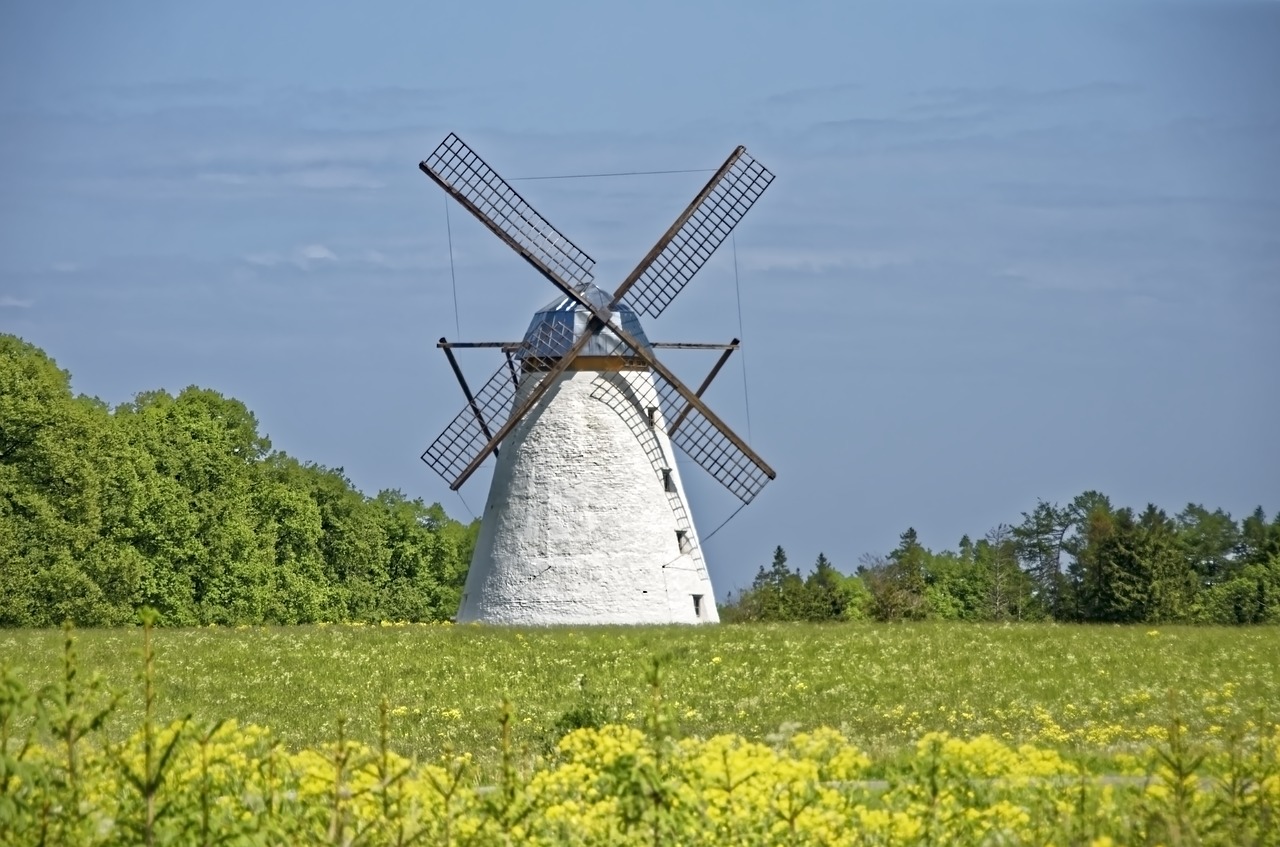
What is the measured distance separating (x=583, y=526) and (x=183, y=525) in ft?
93.0

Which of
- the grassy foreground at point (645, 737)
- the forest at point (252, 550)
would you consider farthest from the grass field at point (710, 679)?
the forest at point (252, 550)

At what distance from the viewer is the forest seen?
5447 centimetres

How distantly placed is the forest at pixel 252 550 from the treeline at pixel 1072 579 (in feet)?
0.48

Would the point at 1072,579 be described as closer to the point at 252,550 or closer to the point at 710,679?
the point at 252,550

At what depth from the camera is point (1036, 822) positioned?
1191 cm

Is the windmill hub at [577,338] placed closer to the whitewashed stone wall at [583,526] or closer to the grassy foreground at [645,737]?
the whitewashed stone wall at [583,526]

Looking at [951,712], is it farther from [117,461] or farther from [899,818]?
[117,461]

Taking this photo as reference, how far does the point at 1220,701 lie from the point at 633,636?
39.1 ft

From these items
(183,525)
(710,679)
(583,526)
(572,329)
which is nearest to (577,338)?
(572,329)

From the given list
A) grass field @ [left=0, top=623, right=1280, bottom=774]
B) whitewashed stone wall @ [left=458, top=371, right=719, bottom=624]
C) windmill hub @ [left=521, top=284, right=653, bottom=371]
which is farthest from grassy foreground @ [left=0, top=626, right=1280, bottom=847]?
windmill hub @ [left=521, top=284, right=653, bottom=371]

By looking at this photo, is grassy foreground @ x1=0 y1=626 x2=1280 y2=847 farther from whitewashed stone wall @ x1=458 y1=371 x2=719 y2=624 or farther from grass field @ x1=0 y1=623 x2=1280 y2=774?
whitewashed stone wall @ x1=458 y1=371 x2=719 y2=624

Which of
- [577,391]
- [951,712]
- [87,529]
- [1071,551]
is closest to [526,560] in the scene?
[577,391]

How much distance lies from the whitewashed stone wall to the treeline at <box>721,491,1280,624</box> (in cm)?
1350

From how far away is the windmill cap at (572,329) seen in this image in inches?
1601
